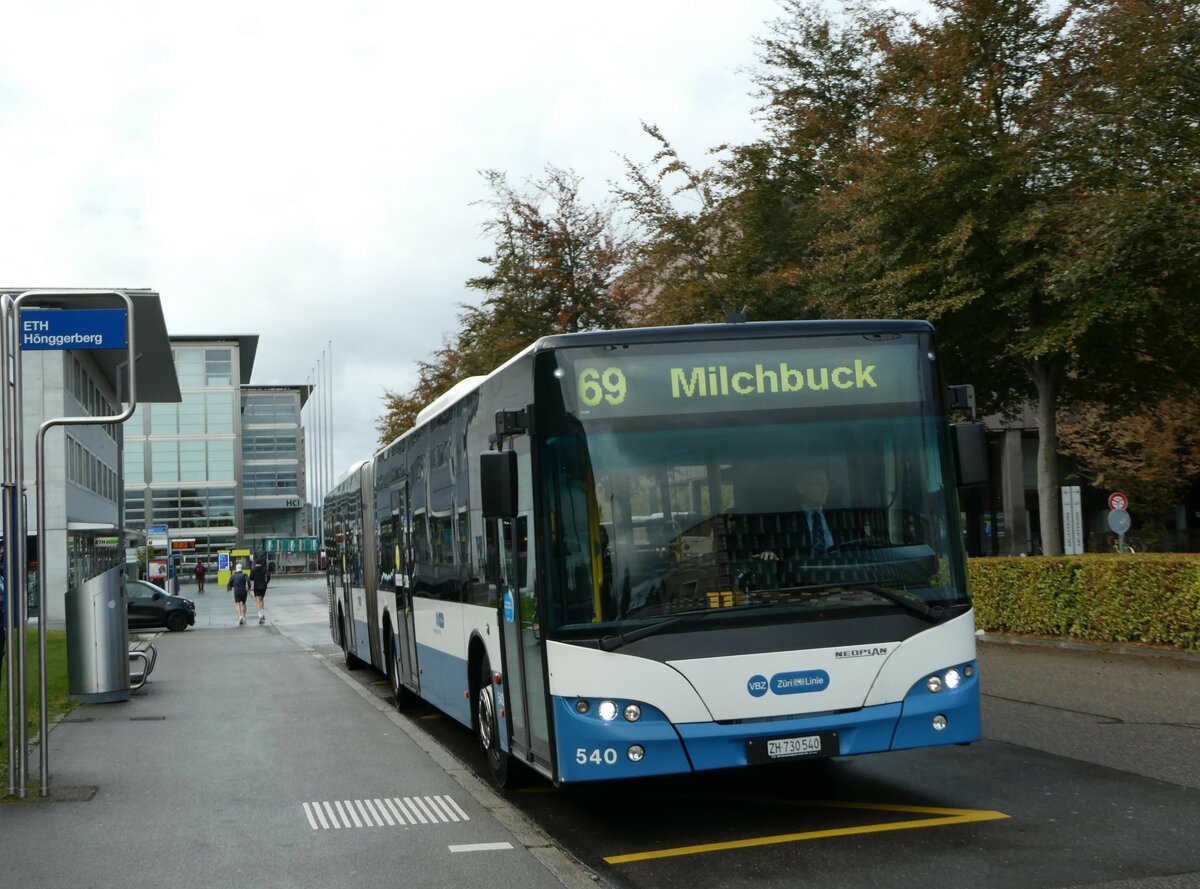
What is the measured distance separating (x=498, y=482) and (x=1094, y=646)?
11437 mm

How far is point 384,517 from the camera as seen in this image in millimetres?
15727

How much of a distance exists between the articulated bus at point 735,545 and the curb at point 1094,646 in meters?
8.50

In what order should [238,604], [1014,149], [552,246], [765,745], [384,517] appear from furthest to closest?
1. [238,604]
2. [552,246]
3. [1014,149]
4. [384,517]
5. [765,745]

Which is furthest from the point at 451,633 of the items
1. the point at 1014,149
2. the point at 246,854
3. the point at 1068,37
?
the point at 1068,37

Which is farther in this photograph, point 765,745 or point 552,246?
point 552,246

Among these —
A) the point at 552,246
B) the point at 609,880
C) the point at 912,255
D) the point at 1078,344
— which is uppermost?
the point at 552,246

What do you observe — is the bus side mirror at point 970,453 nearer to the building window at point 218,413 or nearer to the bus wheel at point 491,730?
the bus wheel at point 491,730

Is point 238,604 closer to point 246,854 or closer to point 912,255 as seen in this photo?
point 912,255

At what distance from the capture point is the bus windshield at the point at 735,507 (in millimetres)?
7637

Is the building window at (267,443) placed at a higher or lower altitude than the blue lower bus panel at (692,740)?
higher

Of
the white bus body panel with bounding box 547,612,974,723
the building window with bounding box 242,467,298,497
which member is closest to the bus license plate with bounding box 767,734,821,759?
the white bus body panel with bounding box 547,612,974,723

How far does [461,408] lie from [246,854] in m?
3.99

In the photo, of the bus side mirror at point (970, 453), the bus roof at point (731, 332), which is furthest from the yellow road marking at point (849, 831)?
the bus roof at point (731, 332)

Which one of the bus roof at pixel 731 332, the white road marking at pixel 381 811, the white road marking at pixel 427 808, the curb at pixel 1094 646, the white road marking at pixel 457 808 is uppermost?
the bus roof at pixel 731 332
